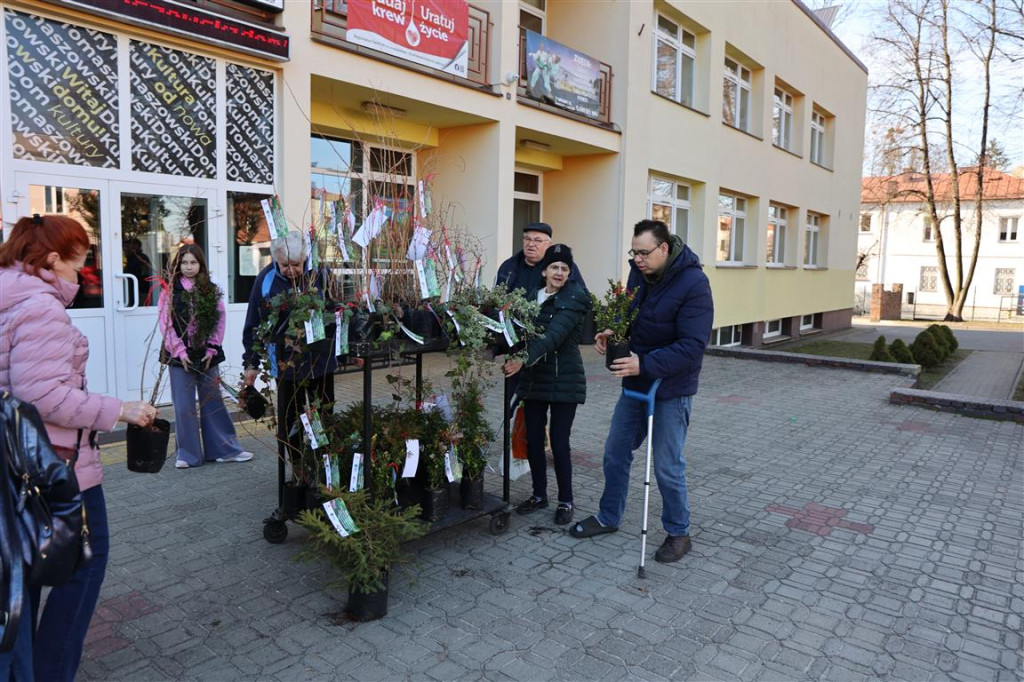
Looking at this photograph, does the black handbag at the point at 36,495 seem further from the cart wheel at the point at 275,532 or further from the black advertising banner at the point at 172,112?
the black advertising banner at the point at 172,112

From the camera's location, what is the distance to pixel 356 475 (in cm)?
367

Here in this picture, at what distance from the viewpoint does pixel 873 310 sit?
32906 millimetres

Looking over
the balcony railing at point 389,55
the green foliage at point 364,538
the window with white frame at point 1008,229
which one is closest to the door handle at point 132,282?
the balcony railing at point 389,55

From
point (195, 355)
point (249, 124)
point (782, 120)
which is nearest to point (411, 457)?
point (195, 355)

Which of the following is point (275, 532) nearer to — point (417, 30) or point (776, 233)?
point (417, 30)

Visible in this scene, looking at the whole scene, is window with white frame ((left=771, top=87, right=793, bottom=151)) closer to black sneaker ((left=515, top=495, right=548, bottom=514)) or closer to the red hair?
black sneaker ((left=515, top=495, right=548, bottom=514))

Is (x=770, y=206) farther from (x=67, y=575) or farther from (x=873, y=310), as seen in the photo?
(x=67, y=575)

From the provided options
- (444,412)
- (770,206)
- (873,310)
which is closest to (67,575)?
(444,412)

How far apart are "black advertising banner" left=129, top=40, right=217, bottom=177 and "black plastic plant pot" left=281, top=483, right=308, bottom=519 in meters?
4.66

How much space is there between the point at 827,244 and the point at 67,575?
24407mm

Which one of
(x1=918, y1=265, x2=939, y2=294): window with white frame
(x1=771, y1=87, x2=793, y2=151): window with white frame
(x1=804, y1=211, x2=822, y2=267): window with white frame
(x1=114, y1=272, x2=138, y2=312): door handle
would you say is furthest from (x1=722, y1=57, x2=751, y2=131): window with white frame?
(x1=918, y1=265, x2=939, y2=294): window with white frame

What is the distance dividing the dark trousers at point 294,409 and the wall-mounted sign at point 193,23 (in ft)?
15.4

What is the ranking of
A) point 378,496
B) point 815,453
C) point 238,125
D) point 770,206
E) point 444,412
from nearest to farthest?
point 378,496, point 444,412, point 815,453, point 238,125, point 770,206

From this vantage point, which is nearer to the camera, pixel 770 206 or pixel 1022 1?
pixel 1022 1
